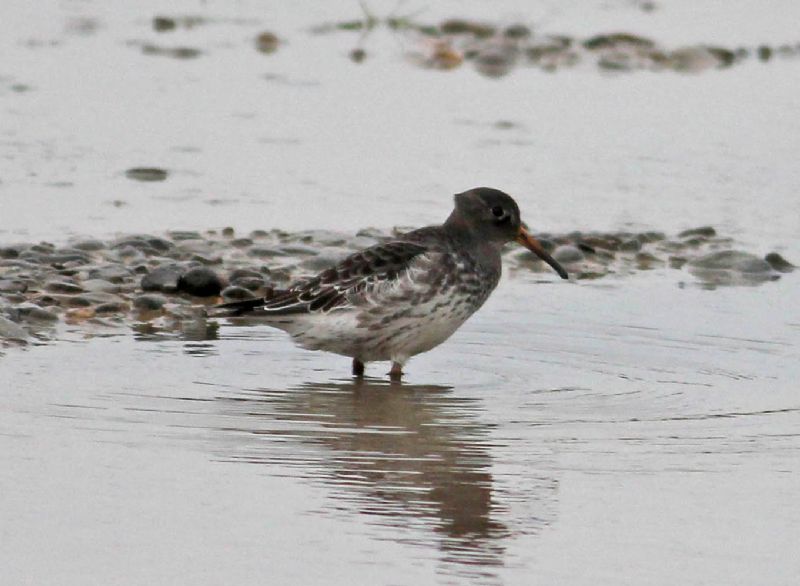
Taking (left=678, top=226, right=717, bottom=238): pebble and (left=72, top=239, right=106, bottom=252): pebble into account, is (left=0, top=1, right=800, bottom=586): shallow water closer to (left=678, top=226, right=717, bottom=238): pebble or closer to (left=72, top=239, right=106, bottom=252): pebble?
(left=678, top=226, right=717, bottom=238): pebble

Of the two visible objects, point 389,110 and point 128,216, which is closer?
point 128,216

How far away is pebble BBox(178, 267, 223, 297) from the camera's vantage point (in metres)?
10.6

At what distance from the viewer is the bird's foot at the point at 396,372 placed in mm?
9453

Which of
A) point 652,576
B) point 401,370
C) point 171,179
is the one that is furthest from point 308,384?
point 171,179

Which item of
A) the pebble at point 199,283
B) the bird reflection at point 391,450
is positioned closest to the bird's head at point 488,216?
the bird reflection at point 391,450

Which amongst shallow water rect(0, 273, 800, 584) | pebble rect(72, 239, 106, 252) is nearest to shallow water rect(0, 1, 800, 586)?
shallow water rect(0, 273, 800, 584)

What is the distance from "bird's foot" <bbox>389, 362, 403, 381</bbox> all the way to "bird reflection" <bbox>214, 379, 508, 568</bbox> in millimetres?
185

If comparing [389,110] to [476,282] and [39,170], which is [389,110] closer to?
[39,170]

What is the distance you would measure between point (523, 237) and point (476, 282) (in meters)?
0.75

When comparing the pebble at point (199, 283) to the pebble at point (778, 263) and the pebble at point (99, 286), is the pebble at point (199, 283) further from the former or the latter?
the pebble at point (778, 263)

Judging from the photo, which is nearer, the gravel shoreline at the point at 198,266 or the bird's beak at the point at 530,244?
the gravel shoreline at the point at 198,266

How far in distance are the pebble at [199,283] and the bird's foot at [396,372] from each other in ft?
5.24

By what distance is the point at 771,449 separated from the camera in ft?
25.3

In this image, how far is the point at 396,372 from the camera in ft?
31.2
